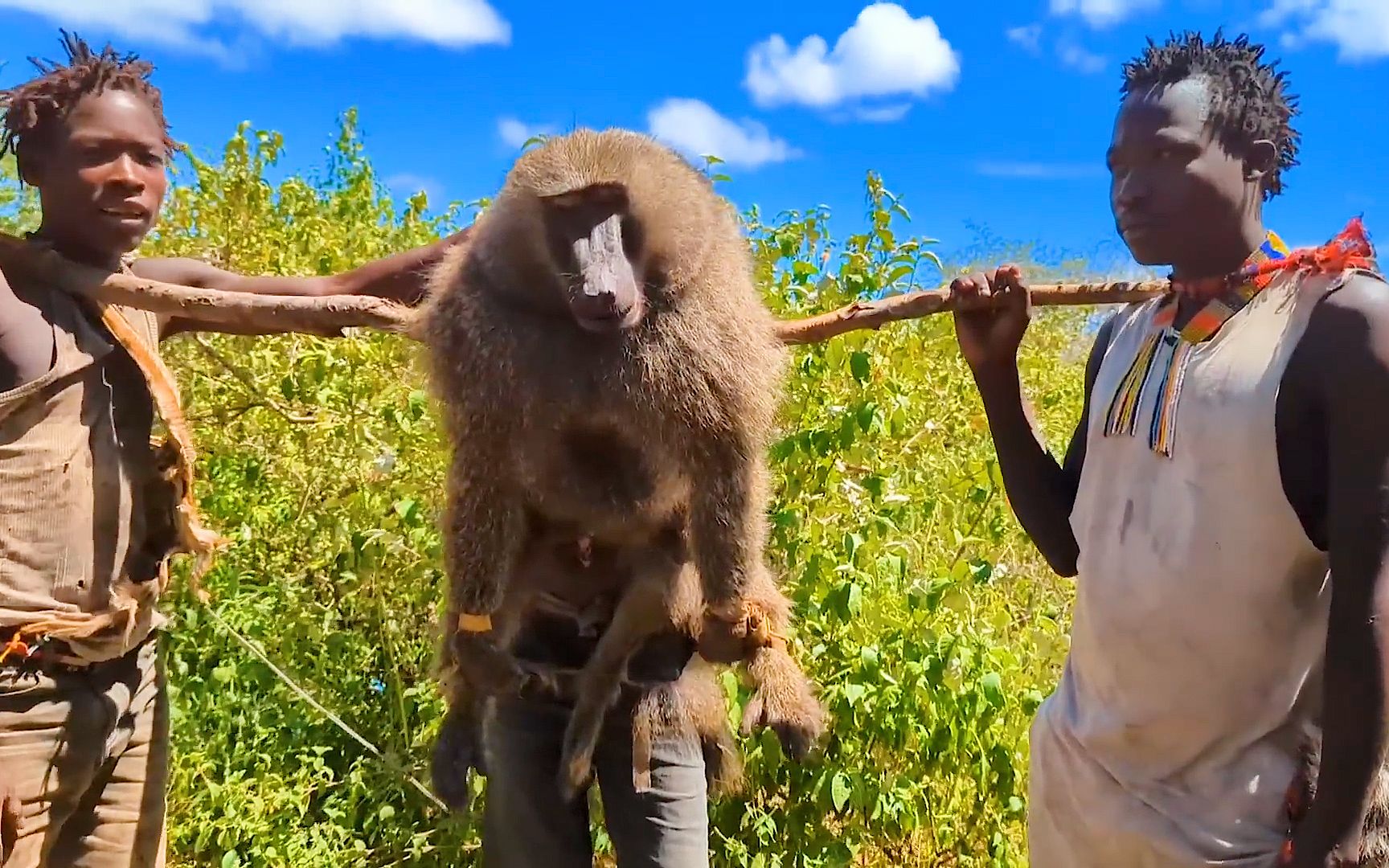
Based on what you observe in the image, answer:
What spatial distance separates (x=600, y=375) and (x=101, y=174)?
3.33 ft

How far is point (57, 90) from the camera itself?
1.91 meters

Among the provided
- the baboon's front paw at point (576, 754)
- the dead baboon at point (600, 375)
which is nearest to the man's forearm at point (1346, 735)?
the dead baboon at point (600, 375)

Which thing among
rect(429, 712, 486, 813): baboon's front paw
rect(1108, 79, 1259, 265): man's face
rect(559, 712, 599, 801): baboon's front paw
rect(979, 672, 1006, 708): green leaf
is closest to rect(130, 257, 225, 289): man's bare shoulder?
rect(429, 712, 486, 813): baboon's front paw

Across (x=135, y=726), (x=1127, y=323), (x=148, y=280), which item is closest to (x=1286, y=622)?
(x=1127, y=323)

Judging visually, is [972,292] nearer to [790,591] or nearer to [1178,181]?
[1178,181]

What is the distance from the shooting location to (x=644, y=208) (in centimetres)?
172

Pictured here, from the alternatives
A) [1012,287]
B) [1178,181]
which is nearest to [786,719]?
[1012,287]

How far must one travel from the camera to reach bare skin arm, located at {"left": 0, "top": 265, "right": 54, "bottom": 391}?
1.84 metres

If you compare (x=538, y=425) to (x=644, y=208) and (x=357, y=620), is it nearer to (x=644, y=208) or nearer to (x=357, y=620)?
(x=644, y=208)

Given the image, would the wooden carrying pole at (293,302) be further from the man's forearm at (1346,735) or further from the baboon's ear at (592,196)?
the man's forearm at (1346,735)

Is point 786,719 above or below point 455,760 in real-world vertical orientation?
above

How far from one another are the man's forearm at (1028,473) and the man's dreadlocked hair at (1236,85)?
1.70 ft

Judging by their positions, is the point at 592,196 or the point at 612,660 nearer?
the point at 592,196

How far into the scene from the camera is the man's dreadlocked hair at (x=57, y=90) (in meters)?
1.91
